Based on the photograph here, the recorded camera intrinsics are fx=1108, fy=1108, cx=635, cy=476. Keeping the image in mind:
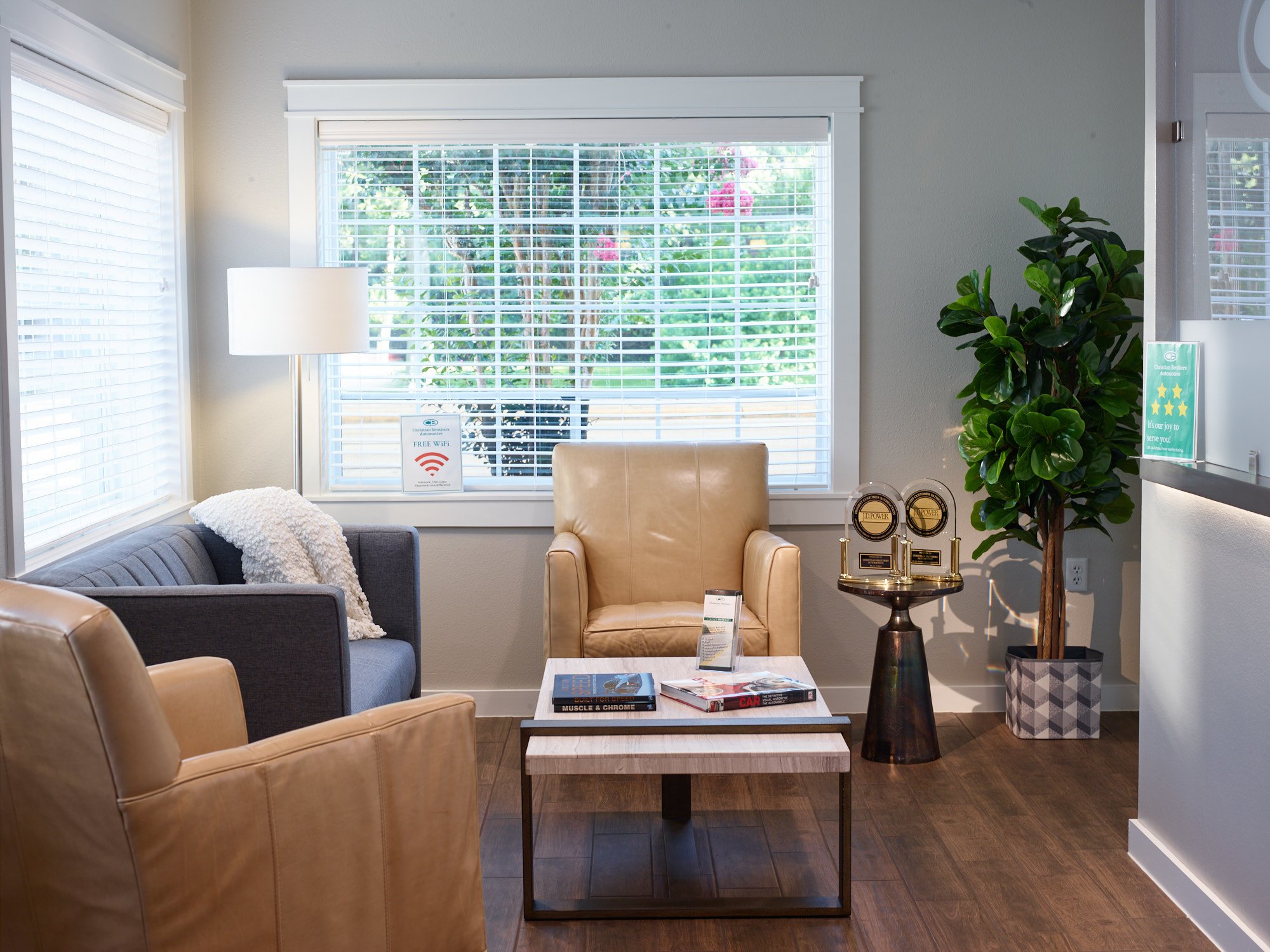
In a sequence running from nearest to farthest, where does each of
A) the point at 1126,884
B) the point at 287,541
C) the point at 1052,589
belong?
the point at 1126,884 < the point at 287,541 < the point at 1052,589

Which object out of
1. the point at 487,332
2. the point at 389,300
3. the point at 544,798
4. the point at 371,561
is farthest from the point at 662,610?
A: the point at 389,300

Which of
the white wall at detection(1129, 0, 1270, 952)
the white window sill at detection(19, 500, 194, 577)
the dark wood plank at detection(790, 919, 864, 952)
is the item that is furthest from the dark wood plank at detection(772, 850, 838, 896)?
the white window sill at detection(19, 500, 194, 577)

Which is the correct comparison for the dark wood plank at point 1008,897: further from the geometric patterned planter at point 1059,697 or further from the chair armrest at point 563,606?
the chair armrest at point 563,606

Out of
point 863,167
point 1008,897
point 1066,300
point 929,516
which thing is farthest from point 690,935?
point 863,167

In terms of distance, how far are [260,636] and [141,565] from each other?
1.86ft

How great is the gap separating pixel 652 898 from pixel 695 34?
2.86 m

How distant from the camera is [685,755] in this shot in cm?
230

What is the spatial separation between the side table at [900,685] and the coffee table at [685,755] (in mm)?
835

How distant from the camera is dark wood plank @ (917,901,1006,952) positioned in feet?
7.70

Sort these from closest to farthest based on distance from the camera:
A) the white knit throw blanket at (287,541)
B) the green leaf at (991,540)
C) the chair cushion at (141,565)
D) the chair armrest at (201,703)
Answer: the chair armrest at (201,703), the chair cushion at (141,565), the white knit throw blanket at (287,541), the green leaf at (991,540)

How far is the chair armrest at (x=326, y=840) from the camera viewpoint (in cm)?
162

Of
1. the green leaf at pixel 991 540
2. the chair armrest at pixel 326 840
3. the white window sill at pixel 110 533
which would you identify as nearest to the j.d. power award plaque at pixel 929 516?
the green leaf at pixel 991 540

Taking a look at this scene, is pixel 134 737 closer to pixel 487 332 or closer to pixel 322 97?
pixel 487 332

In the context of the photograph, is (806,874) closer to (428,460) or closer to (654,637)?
(654,637)
